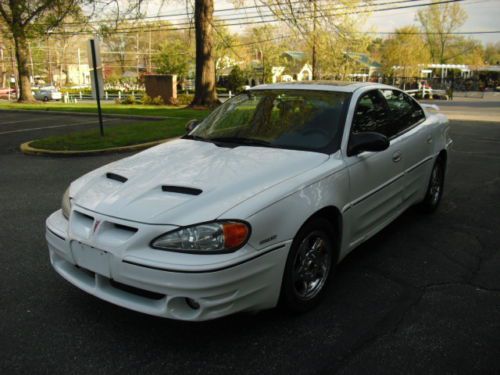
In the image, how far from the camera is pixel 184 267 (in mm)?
2535

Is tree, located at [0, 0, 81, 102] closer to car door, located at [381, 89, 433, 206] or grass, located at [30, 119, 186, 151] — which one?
grass, located at [30, 119, 186, 151]

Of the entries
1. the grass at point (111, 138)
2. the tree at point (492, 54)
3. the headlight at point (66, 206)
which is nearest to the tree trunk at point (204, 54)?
the grass at point (111, 138)

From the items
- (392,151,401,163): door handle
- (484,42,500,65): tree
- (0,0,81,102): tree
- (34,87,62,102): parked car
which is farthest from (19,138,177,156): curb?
(484,42,500,65): tree

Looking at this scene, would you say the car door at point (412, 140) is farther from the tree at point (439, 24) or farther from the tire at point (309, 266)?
the tree at point (439, 24)

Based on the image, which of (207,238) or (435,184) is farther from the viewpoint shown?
(435,184)

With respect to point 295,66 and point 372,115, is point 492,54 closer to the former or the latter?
point 295,66

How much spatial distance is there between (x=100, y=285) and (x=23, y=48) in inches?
1130

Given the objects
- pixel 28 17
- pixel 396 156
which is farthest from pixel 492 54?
pixel 396 156

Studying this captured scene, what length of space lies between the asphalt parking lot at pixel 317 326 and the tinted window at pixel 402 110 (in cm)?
114

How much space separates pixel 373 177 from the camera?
3.83 m

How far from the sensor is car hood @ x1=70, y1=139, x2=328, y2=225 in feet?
9.04

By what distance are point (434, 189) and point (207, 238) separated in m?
3.68

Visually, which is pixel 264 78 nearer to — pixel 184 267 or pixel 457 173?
pixel 457 173

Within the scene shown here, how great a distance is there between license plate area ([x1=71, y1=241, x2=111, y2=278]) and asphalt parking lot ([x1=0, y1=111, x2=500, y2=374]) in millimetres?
483
